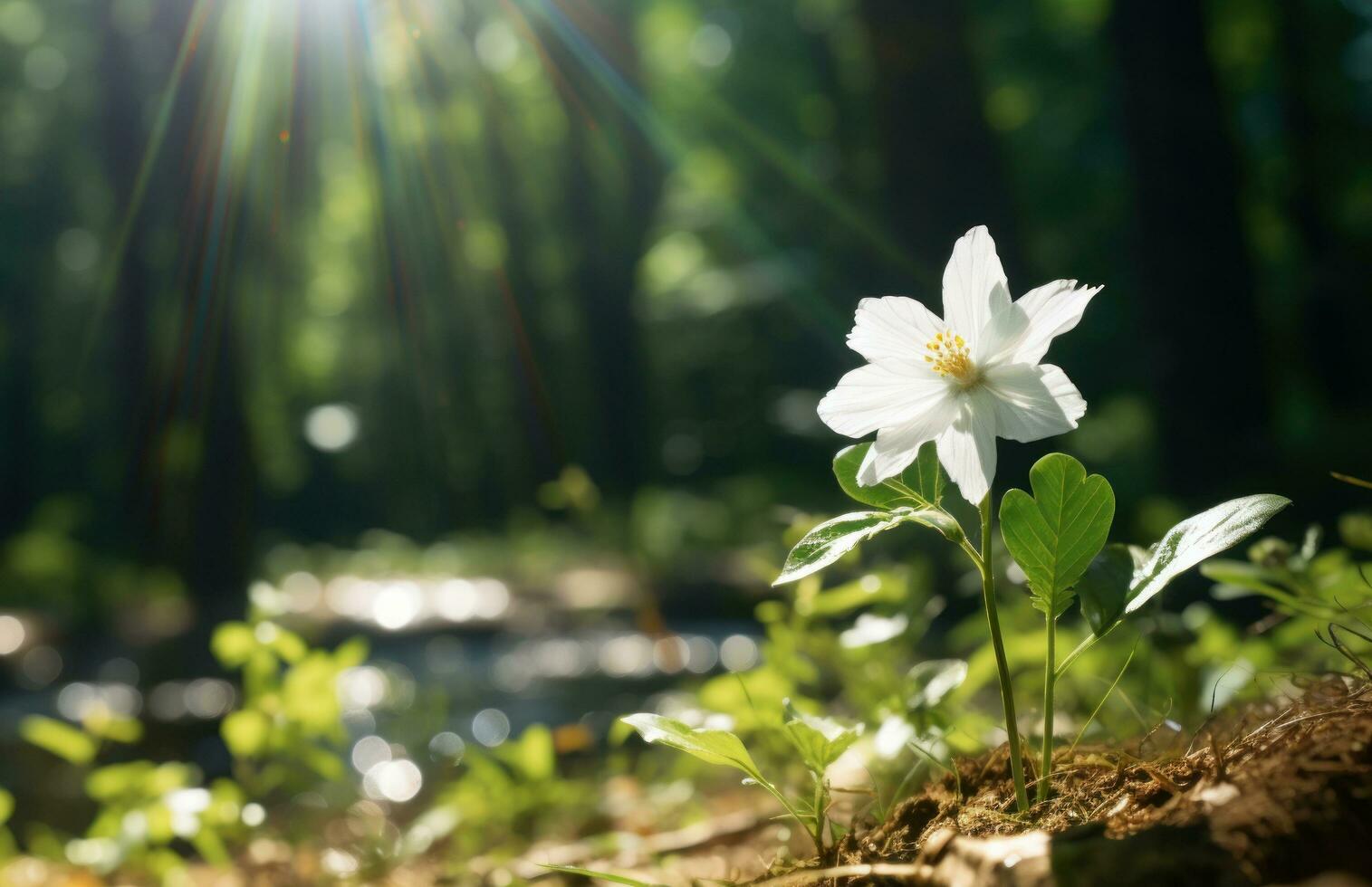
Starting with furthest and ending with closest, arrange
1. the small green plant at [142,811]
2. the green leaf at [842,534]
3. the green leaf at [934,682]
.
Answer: the small green plant at [142,811], the green leaf at [934,682], the green leaf at [842,534]

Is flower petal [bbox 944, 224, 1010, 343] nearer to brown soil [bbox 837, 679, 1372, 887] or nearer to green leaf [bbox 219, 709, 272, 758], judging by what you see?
brown soil [bbox 837, 679, 1372, 887]

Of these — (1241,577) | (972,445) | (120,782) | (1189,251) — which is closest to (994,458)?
(972,445)

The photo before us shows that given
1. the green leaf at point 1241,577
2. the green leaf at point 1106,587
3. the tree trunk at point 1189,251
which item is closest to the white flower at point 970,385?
the green leaf at point 1106,587

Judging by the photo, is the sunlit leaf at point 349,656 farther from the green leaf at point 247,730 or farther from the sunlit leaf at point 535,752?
the sunlit leaf at point 535,752

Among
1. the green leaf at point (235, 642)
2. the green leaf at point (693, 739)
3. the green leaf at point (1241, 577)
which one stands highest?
the green leaf at point (235, 642)

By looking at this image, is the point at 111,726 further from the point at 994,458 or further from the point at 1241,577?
the point at 1241,577

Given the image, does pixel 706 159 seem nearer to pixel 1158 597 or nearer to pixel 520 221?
pixel 520 221

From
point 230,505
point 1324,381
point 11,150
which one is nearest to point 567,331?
point 11,150
